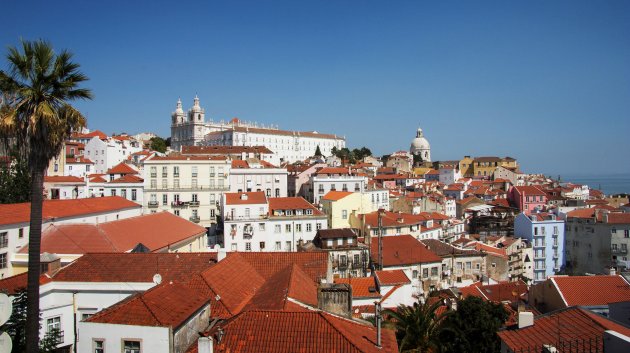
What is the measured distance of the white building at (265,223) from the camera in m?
41.8

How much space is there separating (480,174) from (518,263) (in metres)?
87.5

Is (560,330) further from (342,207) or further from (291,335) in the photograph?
(342,207)

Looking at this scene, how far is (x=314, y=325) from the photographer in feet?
34.9

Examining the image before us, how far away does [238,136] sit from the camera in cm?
12988

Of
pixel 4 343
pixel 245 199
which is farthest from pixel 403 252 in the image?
pixel 4 343

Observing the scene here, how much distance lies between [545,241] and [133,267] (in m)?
50.3

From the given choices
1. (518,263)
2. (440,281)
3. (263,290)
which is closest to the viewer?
(263,290)

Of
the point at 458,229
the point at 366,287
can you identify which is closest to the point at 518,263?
the point at 458,229

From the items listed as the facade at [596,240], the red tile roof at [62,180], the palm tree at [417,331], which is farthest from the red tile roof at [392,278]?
the red tile roof at [62,180]

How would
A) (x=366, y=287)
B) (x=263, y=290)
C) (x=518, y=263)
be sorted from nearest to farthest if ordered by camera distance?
(x=263, y=290) → (x=366, y=287) → (x=518, y=263)

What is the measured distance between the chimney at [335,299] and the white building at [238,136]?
11606 centimetres

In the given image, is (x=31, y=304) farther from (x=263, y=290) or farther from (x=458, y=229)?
(x=458, y=229)

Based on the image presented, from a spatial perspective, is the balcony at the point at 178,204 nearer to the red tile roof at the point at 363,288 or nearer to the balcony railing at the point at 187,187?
the balcony railing at the point at 187,187

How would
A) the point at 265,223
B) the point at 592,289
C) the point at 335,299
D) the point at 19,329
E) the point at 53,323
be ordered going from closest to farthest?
1. the point at 19,329
2. the point at 53,323
3. the point at 335,299
4. the point at 592,289
5. the point at 265,223
